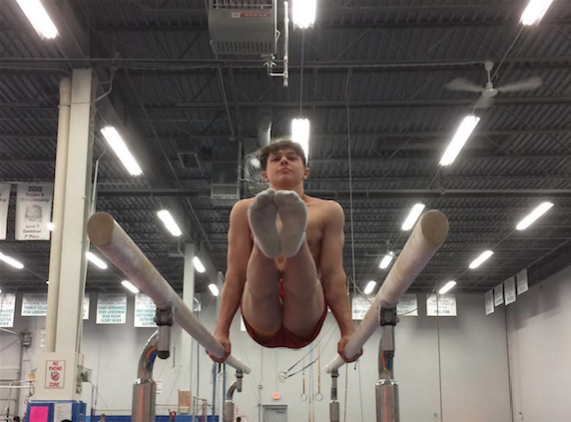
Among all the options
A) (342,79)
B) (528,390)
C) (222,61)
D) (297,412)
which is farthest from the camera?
(297,412)

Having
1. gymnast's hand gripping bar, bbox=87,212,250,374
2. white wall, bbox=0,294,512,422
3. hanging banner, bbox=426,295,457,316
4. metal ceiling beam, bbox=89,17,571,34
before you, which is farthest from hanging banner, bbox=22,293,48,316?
gymnast's hand gripping bar, bbox=87,212,250,374

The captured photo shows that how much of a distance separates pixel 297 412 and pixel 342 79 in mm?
17872

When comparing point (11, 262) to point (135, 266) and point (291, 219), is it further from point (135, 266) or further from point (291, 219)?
point (291, 219)

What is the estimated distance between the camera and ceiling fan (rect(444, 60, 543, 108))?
8.90 meters

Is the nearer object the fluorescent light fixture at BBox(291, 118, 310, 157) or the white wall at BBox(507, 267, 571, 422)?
the fluorescent light fixture at BBox(291, 118, 310, 157)

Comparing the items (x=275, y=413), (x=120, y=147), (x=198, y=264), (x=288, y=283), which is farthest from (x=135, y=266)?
(x=275, y=413)

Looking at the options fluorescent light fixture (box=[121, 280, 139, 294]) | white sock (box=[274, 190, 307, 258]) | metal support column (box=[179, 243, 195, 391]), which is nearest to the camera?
white sock (box=[274, 190, 307, 258])

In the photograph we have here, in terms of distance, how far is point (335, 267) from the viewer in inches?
153

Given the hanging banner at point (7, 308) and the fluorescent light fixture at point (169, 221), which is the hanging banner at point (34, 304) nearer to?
the hanging banner at point (7, 308)

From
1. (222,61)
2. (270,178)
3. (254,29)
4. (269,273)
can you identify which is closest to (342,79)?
(222,61)

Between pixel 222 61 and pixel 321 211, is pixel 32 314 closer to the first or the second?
pixel 222 61

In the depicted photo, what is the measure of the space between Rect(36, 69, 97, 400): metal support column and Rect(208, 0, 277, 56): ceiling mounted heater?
2.72m

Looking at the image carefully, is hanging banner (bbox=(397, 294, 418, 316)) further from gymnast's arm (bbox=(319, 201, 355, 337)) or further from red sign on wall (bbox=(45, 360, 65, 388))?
gymnast's arm (bbox=(319, 201, 355, 337))

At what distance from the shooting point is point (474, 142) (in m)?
12.9
